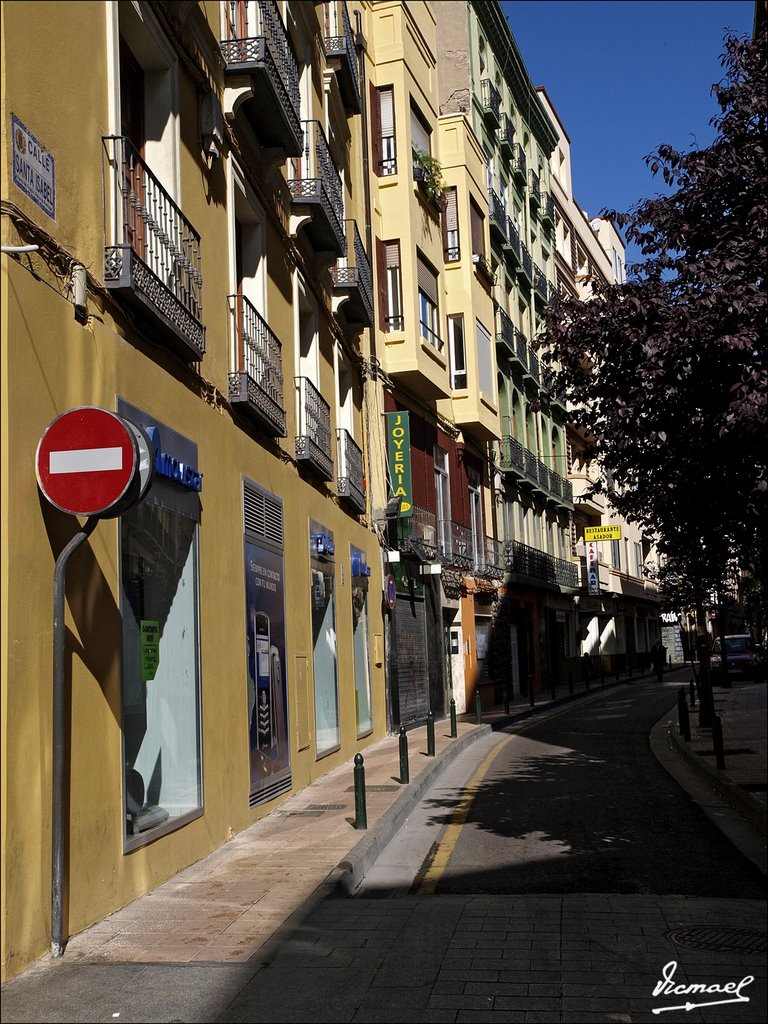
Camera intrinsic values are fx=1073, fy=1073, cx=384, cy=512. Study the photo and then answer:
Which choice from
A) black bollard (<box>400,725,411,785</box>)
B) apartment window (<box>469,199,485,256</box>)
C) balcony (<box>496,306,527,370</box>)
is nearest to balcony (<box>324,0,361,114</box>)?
apartment window (<box>469,199,485,256</box>)

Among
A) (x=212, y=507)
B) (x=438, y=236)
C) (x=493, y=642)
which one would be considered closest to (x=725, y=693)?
(x=493, y=642)

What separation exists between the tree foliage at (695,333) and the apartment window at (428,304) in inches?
627

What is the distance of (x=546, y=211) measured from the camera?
1734 inches

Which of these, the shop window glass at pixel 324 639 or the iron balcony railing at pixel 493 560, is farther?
the iron balcony railing at pixel 493 560

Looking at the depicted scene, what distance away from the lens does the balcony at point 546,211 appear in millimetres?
43209

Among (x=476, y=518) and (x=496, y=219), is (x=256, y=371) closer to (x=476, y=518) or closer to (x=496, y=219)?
(x=476, y=518)

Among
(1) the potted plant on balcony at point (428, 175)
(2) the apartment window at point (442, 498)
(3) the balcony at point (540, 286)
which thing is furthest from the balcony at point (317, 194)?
(3) the balcony at point (540, 286)

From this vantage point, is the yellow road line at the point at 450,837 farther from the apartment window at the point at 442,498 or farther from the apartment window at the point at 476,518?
the apartment window at the point at 476,518

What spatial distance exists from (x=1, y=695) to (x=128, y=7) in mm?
5789

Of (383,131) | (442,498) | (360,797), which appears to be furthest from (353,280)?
(442,498)

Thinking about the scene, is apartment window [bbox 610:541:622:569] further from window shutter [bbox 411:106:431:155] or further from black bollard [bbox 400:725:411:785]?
black bollard [bbox 400:725:411:785]

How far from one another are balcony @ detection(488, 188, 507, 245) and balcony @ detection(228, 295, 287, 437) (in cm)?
2145

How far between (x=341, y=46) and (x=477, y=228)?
13.3 meters

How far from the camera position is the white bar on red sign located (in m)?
6.35
